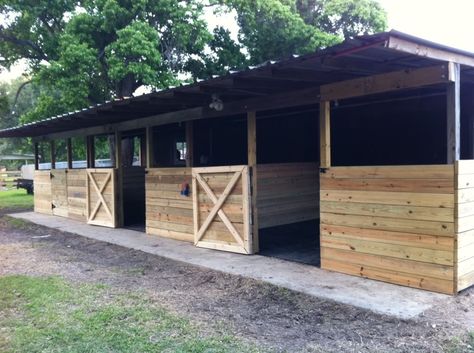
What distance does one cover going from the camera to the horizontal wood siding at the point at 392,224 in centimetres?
370

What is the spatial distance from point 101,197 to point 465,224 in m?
6.63

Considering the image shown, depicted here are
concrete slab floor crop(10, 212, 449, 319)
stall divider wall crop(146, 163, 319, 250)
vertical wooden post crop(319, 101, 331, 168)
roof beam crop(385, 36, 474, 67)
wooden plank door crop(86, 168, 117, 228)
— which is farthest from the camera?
wooden plank door crop(86, 168, 117, 228)

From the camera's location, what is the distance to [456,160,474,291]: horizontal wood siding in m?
3.63

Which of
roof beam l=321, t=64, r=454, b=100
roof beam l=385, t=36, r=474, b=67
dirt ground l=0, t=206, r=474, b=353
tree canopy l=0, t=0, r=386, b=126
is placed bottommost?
dirt ground l=0, t=206, r=474, b=353

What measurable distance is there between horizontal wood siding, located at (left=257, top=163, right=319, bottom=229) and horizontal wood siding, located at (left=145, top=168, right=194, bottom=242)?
48.0 inches

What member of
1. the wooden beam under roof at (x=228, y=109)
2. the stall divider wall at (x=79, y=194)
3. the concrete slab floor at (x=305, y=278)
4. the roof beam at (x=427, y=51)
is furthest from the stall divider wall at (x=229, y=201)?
the roof beam at (x=427, y=51)

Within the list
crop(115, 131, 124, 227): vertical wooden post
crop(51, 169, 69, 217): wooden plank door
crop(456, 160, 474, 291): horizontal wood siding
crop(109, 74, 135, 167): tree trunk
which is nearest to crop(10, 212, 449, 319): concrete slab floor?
crop(456, 160, 474, 291): horizontal wood siding

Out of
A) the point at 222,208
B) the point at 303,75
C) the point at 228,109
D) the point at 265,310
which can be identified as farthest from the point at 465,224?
the point at 228,109

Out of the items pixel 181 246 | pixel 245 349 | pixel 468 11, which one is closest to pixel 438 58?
pixel 245 349

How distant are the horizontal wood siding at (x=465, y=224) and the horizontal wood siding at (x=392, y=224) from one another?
0.20ft

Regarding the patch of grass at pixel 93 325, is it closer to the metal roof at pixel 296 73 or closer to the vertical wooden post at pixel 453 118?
the metal roof at pixel 296 73

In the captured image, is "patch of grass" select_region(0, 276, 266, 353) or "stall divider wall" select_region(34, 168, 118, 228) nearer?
"patch of grass" select_region(0, 276, 266, 353)

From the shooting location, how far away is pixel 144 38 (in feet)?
37.3

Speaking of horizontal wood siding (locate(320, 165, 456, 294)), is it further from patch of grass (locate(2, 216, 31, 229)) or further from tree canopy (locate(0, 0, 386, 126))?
tree canopy (locate(0, 0, 386, 126))
